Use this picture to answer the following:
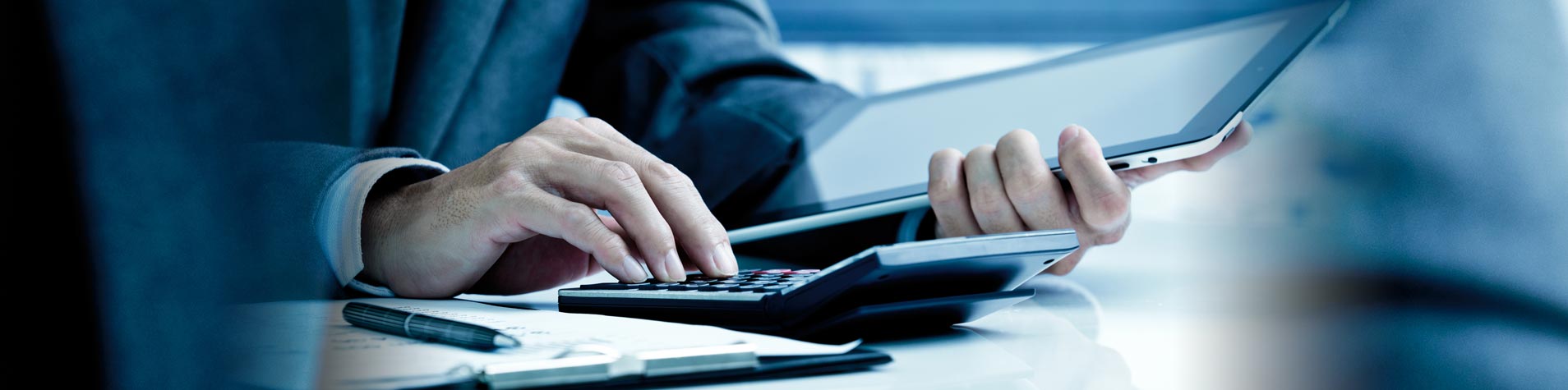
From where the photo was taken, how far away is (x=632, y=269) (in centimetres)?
44

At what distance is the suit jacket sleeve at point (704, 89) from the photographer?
2.40ft

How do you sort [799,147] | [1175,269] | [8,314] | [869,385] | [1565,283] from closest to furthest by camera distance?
[8,314] → [869,385] → [1565,283] → [1175,269] → [799,147]

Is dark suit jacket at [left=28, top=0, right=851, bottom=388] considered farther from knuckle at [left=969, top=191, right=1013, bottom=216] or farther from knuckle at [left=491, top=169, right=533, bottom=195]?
knuckle at [left=969, top=191, right=1013, bottom=216]

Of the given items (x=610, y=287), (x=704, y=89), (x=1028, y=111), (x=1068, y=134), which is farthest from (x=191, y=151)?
(x=704, y=89)

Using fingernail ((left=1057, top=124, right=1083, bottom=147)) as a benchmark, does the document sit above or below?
below

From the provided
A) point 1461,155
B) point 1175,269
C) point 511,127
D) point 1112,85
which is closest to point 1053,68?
point 1112,85

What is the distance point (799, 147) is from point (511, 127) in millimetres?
263

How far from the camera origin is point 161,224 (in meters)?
0.14

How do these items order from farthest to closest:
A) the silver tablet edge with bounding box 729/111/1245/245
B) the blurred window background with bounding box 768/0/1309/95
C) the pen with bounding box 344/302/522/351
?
the blurred window background with bounding box 768/0/1309/95, the silver tablet edge with bounding box 729/111/1245/245, the pen with bounding box 344/302/522/351

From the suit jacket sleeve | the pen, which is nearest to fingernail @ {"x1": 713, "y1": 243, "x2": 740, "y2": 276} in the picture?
the pen

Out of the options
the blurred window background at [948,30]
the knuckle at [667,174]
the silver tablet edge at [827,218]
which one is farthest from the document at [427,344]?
the blurred window background at [948,30]

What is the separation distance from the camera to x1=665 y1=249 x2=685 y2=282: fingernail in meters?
0.43

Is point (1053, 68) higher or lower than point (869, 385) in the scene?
higher

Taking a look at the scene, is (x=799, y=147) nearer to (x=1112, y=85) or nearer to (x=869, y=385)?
(x=1112, y=85)
